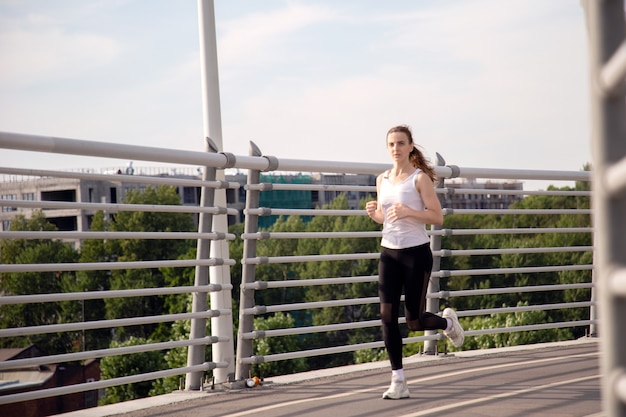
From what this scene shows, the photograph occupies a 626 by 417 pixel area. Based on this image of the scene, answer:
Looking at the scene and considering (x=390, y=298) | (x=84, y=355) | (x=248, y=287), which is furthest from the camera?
(x=248, y=287)

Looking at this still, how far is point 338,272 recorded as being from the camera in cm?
9375

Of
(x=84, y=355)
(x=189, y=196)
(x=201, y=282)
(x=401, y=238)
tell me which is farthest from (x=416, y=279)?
(x=189, y=196)

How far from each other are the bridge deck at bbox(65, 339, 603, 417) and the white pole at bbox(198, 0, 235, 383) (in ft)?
0.93

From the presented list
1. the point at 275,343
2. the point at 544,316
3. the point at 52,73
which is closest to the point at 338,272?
the point at 275,343

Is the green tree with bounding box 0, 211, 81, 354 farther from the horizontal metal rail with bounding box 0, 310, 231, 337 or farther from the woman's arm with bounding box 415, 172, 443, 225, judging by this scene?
the woman's arm with bounding box 415, 172, 443, 225

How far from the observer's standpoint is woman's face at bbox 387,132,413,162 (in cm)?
583

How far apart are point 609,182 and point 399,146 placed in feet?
14.0

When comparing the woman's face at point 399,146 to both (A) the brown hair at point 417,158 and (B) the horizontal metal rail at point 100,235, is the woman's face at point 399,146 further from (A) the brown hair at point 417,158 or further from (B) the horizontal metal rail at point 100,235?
(B) the horizontal metal rail at point 100,235

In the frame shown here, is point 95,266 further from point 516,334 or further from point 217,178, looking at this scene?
point 516,334

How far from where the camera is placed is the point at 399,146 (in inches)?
230

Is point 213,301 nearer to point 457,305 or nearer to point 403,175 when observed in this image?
point 403,175

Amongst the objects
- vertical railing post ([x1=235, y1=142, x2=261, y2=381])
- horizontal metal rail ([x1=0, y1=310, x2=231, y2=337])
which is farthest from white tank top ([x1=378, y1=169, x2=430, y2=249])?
horizontal metal rail ([x1=0, y1=310, x2=231, y2=337])

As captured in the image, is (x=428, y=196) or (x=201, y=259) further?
(x=201, y=259)

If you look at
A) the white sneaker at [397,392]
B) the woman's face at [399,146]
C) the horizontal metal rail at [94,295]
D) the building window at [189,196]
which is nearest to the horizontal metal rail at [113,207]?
the horizontal metal rail at [94,295]
